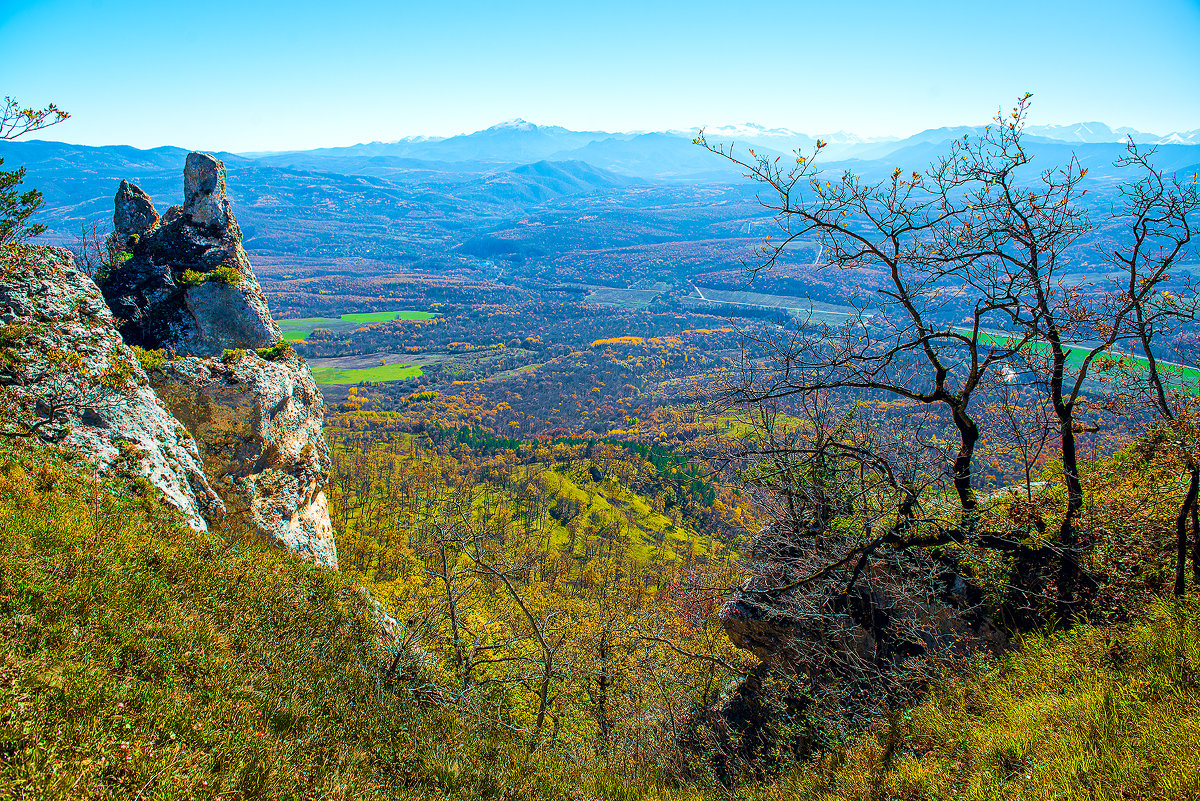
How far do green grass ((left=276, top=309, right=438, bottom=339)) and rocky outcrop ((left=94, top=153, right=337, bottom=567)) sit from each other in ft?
413

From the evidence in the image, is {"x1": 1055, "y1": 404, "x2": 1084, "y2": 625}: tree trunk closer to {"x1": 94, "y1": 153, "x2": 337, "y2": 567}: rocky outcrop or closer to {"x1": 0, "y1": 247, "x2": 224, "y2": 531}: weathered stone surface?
{"x1": 0, "y1": 247, "x2": 224, "y2": 531}: weathered stone surface

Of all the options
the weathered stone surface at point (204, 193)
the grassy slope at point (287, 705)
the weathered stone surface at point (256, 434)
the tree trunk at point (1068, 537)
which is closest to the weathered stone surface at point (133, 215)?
the weathered stone surface at point (204, 193)

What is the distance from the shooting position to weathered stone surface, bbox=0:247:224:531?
7352 millimetres

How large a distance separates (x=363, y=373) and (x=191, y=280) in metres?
105

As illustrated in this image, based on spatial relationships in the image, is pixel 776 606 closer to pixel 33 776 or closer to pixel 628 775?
pixel 628 775

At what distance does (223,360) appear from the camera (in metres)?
12.1

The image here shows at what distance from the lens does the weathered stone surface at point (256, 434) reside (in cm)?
1147

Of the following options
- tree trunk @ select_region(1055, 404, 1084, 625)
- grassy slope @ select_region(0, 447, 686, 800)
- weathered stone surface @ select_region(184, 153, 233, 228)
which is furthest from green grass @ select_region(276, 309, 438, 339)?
tree trunk @ select_region(1055, 404, 1084, 625)

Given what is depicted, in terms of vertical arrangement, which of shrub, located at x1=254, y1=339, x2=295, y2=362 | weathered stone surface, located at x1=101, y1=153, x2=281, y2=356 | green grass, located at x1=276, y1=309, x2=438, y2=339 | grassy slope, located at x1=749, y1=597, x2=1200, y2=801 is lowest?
green grass, located at x1=276, y1=309, x2=438, y2=339

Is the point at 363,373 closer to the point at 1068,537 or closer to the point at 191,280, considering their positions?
the point at 191,280

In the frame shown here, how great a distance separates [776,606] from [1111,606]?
4.47m

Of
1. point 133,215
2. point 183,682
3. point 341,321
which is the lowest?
point 341,321

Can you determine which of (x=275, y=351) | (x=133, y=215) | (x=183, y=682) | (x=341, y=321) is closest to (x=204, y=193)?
(x=133, y=215)

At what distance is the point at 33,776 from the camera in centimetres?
294
